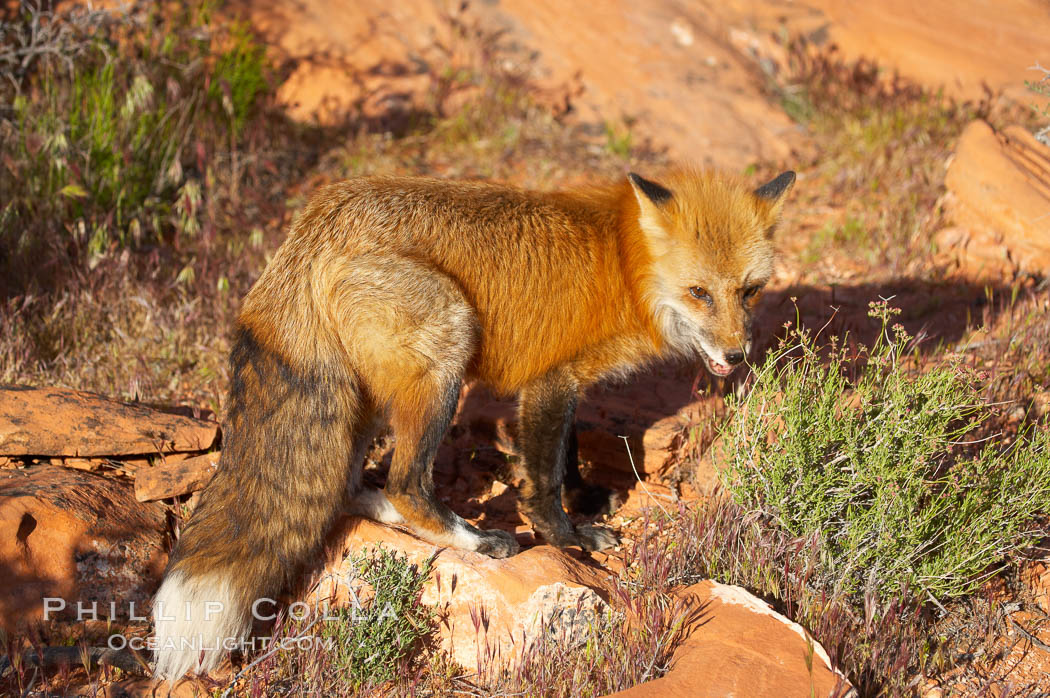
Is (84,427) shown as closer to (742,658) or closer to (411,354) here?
(411,354)

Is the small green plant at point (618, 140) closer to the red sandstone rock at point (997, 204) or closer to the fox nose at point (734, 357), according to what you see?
the red sandstone rock at point (997, 204)

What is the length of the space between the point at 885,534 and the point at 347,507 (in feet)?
8.29

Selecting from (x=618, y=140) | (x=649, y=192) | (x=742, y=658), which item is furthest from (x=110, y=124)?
(x=742, y=658)

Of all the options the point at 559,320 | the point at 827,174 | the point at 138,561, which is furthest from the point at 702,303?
the point at 827,174

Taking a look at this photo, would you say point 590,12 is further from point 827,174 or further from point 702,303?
point 702,303

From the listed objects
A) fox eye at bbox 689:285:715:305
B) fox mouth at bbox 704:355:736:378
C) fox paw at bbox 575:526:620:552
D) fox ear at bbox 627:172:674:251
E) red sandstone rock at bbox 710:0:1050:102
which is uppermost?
red sandstone rock at bbox 710:0:1050:102

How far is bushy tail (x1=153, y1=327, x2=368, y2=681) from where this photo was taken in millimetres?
3188

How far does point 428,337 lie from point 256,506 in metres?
1.02

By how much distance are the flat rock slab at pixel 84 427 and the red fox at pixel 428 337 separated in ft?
2.84

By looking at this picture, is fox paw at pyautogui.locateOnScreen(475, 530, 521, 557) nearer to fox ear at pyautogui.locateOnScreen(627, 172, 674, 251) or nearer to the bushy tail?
the bushy tail

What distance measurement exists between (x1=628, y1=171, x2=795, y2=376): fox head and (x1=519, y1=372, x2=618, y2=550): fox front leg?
0.70 metres

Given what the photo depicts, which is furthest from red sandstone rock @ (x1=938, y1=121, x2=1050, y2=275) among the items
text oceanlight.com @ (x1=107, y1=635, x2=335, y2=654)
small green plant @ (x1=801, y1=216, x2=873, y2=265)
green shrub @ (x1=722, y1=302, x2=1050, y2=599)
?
text oceanlight.com @ (x1=107, y1=635, x2=335, y2=654)

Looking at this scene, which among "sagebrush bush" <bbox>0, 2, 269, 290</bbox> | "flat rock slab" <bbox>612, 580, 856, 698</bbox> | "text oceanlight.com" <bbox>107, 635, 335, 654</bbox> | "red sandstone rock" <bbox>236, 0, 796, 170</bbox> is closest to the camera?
"flat rock slab" <bbox>612, 580, 856, 698</bbox>

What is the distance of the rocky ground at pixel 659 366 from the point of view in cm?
345
